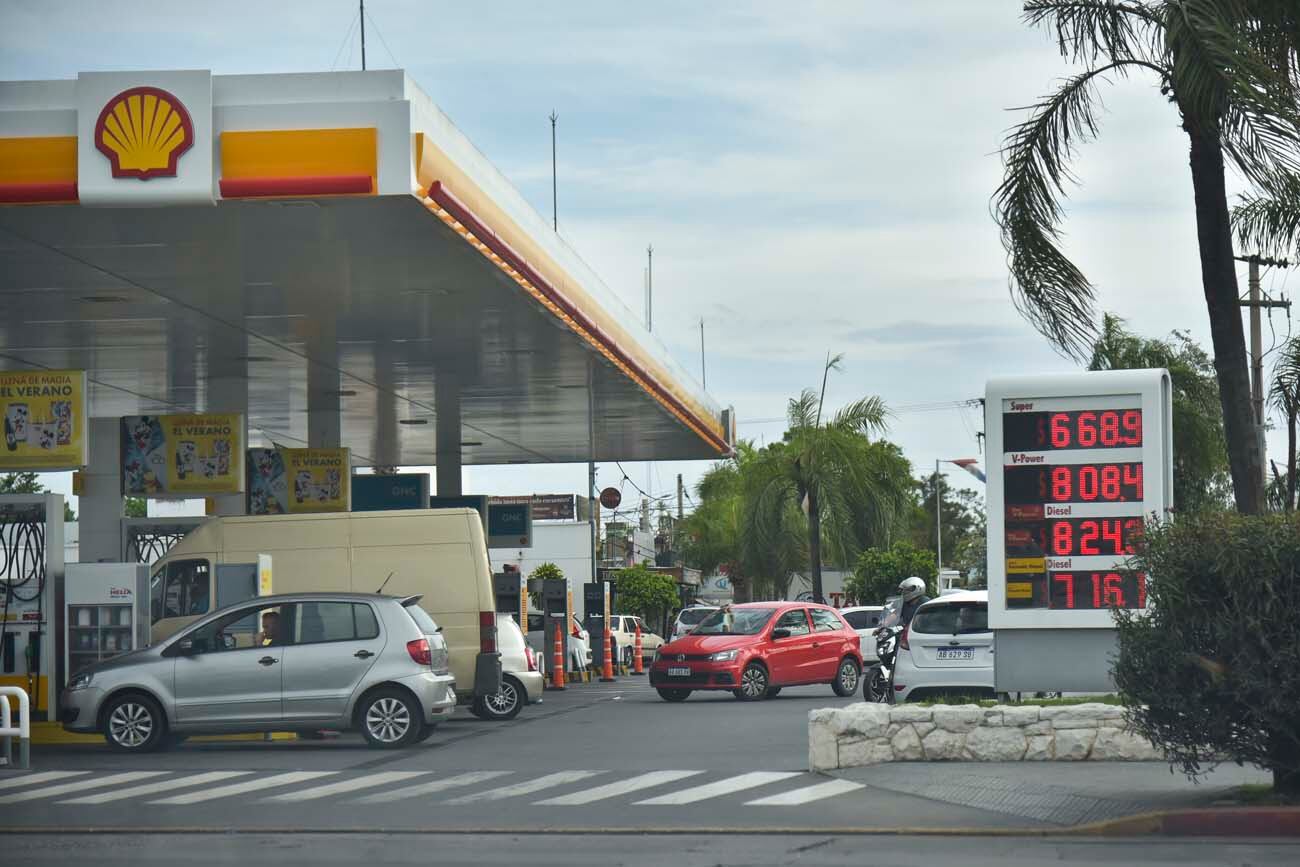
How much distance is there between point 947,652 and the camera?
63.5ft

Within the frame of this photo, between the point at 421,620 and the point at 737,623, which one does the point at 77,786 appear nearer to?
the point at 421,620

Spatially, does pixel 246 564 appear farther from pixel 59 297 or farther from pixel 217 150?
pixel 217 150

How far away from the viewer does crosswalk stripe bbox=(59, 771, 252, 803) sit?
1440cm

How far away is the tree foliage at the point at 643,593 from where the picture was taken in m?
61.5

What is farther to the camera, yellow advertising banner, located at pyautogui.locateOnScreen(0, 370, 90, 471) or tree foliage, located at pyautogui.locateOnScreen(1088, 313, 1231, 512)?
tree foliage, located at pyautogui.locateOnScreen(1088, 313, 1231, 512)

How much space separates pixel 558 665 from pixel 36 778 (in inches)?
652

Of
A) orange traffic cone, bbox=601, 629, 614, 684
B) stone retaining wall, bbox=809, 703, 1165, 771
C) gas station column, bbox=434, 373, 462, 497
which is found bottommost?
orange traffic cone, bbox=601, 629, 614, 684

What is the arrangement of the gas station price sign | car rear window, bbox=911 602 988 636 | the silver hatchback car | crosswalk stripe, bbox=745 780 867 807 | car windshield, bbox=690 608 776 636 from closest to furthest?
crosswalk stripe, bbox=745 780 867 807 < the gas station price sign < the silver hatchback car < car rear window, bbox=911 602 988 636 < car windshield, bbox=690 608 776 636

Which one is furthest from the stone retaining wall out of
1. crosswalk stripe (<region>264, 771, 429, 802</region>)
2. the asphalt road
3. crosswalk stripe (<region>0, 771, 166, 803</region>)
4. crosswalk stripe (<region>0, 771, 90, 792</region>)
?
crosswalk stripe (<region>0, 771, 90, 792</region>)

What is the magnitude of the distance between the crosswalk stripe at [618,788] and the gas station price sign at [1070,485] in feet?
10.1

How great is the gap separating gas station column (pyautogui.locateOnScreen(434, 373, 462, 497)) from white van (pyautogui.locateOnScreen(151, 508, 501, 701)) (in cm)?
479

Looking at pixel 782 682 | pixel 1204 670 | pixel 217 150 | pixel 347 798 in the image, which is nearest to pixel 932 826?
pixel 1204 670

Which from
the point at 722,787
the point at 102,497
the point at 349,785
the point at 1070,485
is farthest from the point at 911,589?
the point at 102,497

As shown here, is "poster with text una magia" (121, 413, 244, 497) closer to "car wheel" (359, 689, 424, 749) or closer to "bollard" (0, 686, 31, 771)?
"car wheel" (359, 689, 424, 749)
